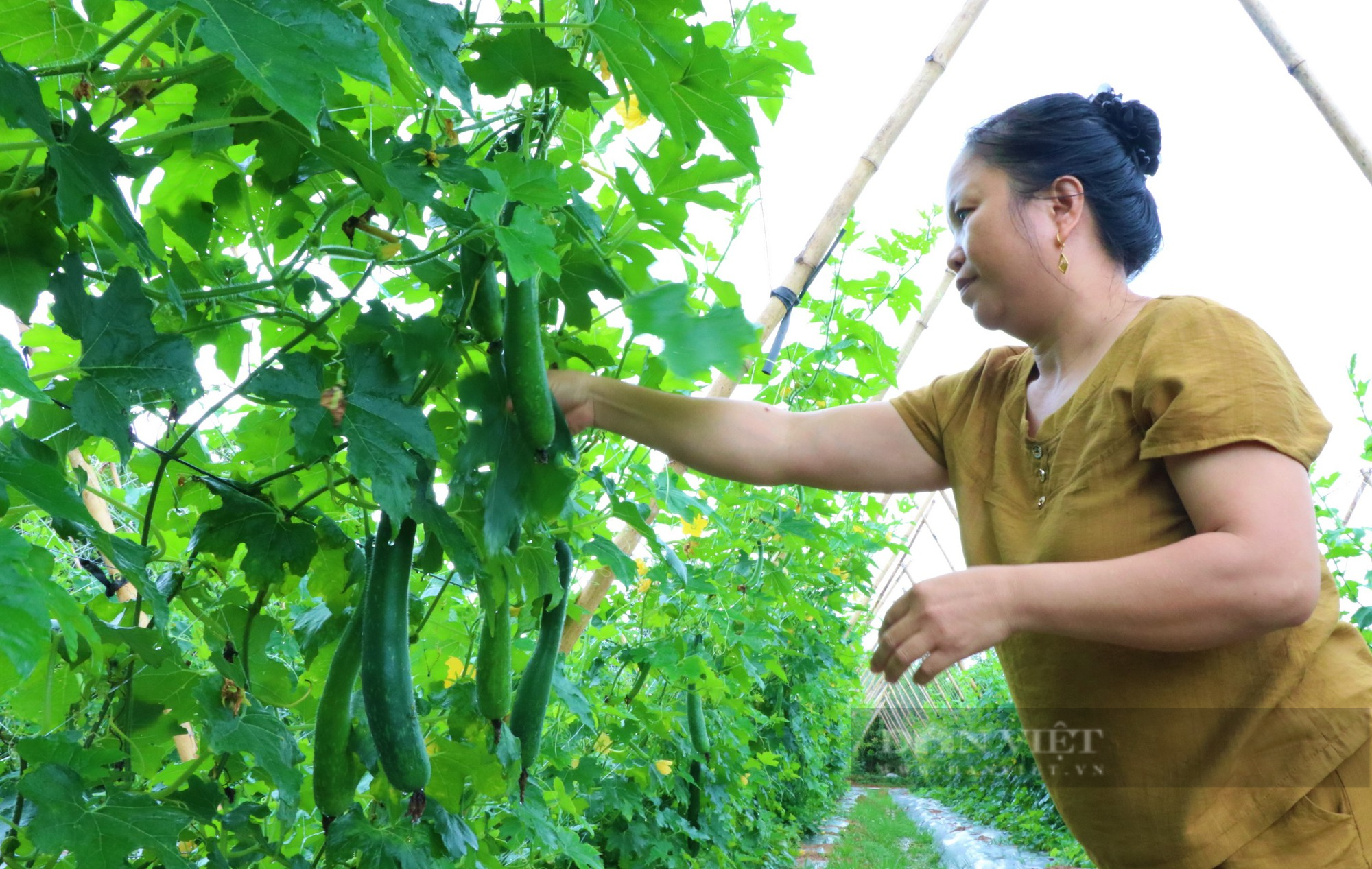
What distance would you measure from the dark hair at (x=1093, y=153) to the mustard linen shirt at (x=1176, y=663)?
0.22m

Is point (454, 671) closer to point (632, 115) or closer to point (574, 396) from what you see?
point (574, 396)

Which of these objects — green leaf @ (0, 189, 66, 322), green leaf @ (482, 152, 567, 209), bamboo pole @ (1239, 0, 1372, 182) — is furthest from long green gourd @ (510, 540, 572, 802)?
bamboo pole @ (1239, 0, 1372, 182)

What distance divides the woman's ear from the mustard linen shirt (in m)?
0.18

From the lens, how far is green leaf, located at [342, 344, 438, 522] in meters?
0.83

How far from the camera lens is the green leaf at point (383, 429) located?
833 mm

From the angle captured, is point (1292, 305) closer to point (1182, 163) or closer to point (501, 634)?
point (1182, 163)

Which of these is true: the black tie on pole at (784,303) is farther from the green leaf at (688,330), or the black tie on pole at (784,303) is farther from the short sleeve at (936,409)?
the green leaf at (688,330)

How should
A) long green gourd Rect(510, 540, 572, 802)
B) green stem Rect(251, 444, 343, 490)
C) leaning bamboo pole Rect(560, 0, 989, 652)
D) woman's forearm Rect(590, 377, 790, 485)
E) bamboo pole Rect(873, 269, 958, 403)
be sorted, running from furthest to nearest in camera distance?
1. bamboo pole Rect(873, 269, 958, 403)
2. leaning bamboo pole Rect(560, 0, 989, 652)
3. woman's forearm Rect(590, 377, 790, 485)
4. long green gourd Rect(510, 540, 572, 802)
5. green stem Rect(251, 444, 343, 490)

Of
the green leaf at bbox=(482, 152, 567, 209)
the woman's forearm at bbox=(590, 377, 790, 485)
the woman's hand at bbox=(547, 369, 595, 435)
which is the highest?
the woman's forearm at bbox=(590, 377, 790, 485)

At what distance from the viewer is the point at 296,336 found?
1.17 metres

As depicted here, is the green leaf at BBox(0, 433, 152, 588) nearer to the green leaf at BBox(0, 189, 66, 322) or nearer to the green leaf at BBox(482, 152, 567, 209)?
the green leaf at BBox(0, 189, 66, 322)

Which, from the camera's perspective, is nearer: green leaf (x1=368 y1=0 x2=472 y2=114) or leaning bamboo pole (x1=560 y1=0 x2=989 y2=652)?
green leaf (x1=368 y1=0 x2=472 y2=114)

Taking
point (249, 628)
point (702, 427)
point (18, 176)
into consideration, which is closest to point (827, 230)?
point (702, 427)

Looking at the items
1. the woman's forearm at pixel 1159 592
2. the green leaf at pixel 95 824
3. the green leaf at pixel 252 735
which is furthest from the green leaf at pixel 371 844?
the woman's forearm at pixel 1159 592
